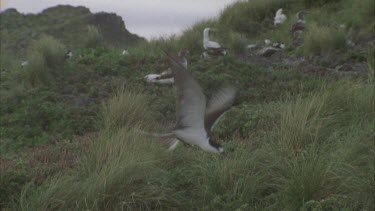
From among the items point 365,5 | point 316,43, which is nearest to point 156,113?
point 316,43

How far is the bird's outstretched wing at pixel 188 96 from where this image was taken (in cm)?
509

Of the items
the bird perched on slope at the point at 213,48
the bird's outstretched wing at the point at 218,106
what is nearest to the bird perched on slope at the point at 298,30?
the bird perched on slope at the point at 213,48

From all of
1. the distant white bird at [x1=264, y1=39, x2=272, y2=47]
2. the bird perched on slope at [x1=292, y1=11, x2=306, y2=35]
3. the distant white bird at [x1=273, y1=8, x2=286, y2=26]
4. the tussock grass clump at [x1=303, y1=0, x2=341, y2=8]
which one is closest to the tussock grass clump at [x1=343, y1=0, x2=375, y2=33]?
the bird perched on slope at [x1=292, y1=11, x2=306, y2=35]

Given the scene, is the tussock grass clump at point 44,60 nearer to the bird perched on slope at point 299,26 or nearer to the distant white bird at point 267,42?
the distant white bird at point 267,42

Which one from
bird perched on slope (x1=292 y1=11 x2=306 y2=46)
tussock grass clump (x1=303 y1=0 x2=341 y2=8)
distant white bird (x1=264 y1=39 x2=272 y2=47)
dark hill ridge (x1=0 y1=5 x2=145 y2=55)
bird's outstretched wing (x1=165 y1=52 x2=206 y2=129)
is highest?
bird's outstretched wing (x1=165 y1=52 x2=206 y2=129)

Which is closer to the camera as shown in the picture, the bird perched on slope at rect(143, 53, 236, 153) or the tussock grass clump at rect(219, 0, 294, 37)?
the bird perched on slope at rect(143, 53, 236, 153)

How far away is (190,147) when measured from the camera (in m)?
6.24

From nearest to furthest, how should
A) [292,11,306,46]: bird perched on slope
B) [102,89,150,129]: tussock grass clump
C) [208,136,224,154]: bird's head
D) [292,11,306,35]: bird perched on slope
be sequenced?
[208,136,224,154]: bird's head, [102,89,150,129]: tussock grass clump, [292,11,306,46]: bird perched on slope, [292,11,306,35]: bird perched on slope

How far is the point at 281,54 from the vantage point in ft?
47.3

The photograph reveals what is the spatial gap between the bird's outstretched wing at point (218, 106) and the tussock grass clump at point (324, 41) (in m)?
7.54

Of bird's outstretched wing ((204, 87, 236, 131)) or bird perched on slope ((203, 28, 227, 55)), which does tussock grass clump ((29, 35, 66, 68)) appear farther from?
bird's outstretched wing ((204, 87, 236, 131))

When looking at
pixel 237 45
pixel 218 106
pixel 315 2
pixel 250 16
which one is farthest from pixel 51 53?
pixel 315 2

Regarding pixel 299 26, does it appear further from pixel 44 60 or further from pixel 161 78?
pixel 44 60

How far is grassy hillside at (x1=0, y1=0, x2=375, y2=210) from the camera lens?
16.4 feet
